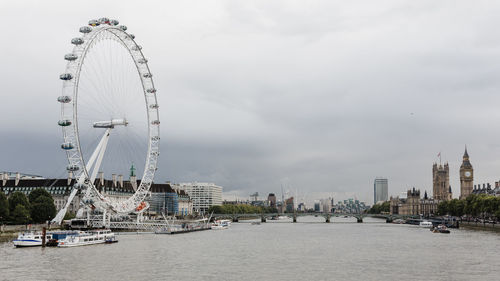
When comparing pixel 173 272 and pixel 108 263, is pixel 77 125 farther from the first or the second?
pixel 173 272

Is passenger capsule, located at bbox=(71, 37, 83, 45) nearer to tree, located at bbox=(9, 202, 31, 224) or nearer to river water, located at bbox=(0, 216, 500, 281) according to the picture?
river water, located at bbox=(0, 216, 500, 281)

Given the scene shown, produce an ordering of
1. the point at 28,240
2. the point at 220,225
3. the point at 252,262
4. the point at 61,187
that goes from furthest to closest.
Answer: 1. the point at 61,187
2. the point at 220,225
3. the point at 28,240
4. the point at 252,262

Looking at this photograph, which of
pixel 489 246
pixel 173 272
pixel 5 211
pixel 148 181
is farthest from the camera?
pixel 148 181

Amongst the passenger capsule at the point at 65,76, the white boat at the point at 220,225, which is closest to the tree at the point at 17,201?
the passenger capsule at the point at 65,76

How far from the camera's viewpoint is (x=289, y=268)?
1821 inches

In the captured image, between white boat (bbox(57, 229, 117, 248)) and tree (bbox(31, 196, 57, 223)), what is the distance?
20.4m

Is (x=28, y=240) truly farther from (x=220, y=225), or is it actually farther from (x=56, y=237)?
(x=220, y=225)

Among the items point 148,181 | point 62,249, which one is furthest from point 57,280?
point 148,181

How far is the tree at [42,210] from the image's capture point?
89625 mm

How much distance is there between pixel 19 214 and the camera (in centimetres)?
8125

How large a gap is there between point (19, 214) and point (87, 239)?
61.9 ft

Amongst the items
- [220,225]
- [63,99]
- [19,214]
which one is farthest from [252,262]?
[220,225]

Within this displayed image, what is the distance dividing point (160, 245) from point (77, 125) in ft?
55.6

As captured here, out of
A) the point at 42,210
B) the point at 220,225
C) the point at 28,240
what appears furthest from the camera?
the point at 220,225
